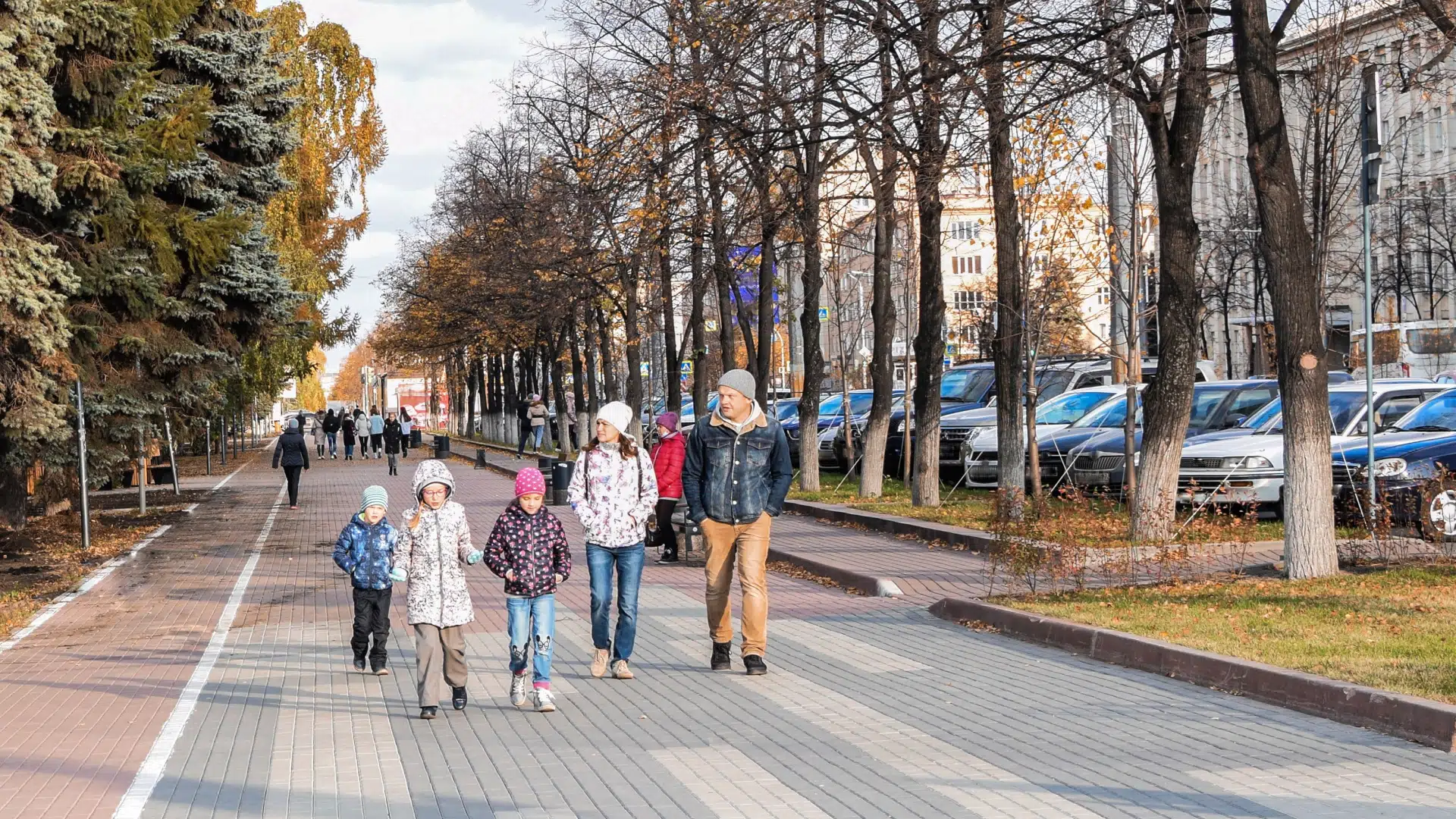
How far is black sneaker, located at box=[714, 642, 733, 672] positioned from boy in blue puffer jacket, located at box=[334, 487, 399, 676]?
212 cm

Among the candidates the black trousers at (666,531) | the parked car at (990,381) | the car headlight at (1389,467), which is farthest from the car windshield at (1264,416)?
the parked car at (990,381)

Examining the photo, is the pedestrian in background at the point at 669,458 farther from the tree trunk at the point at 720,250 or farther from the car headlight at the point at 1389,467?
the tree trunk at the point at 720,250

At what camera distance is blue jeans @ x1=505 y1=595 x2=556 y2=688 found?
9.25 metres

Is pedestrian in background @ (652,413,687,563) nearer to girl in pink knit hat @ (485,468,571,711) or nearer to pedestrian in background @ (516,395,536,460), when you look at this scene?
girl in pink knit hat @ (485,468,571,711)

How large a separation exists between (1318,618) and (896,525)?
357 inches

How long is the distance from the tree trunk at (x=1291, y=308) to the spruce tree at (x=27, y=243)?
11.4 m

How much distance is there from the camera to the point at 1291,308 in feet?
43.5

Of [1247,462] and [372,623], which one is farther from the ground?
[1247,462]

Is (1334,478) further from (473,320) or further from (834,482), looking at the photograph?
(473,320)

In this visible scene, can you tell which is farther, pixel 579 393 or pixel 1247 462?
pixel 579 393

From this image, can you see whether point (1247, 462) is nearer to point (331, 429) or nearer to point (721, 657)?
point (721, 657)

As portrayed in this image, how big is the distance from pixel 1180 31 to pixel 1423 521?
447 centimetres

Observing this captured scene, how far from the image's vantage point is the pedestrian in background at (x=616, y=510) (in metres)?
10.0

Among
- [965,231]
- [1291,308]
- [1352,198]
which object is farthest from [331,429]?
[1291,308]
